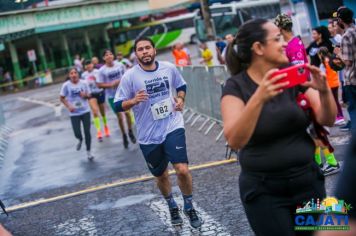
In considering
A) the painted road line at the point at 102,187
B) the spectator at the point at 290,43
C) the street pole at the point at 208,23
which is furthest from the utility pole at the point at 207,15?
the spectator at the point at 290,43

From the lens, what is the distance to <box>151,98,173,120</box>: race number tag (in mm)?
6219

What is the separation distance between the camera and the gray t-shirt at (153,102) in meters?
6.21

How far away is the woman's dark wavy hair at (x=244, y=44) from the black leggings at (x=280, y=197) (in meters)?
0.62

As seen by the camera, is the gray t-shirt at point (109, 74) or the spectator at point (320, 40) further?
the gray t-shirt at point (109, 74)

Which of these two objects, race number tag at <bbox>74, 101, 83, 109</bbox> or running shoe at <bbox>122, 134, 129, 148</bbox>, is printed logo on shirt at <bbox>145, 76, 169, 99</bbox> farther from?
running shoe at <bbox>122, 134, 129, 148</bbox>

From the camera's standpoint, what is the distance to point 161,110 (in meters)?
6.23

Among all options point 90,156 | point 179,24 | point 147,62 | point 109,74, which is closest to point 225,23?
point 179,24

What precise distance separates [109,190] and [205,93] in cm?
516

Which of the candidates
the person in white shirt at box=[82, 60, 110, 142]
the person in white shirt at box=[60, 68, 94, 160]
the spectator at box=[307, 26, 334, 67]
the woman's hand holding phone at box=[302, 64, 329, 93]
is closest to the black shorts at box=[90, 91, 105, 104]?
the person in white shirt at box=[82, 60, 110, 142]

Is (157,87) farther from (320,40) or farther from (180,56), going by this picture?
(180,56)

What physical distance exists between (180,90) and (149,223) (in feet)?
4.76

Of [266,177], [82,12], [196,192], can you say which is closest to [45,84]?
[82,12]

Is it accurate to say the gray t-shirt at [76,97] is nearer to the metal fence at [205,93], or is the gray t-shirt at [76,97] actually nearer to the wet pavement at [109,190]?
the wet pavement at [109,190]

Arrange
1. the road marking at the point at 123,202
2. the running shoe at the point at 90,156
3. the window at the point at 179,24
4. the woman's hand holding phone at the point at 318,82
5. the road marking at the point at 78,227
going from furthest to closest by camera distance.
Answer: the window at the point at 179,24 → the running shoe at the point at 90,156 → the road marking at the point at 123,202 → the road marking at the point at 78,227 → the woman's hand holding phone at the point at 318,82
